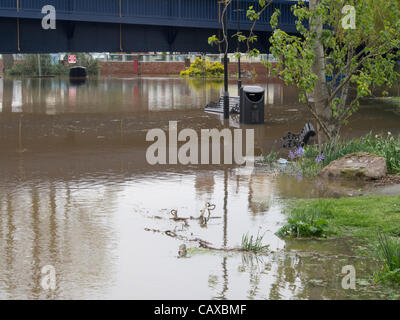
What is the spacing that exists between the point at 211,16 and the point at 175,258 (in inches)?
994

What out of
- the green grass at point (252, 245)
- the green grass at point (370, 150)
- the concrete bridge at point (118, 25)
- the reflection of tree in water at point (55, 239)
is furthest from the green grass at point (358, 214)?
the concrete bridge at point (118, 25)

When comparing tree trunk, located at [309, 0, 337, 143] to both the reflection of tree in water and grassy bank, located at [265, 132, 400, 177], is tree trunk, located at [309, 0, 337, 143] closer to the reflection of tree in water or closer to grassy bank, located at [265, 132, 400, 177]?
grassy bank, located at [265, 132, 400, 177]

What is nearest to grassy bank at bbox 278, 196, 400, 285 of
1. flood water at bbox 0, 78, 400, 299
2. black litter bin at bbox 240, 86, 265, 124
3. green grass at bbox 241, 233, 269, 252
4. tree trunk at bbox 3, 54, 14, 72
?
flood water at bbox 0, 78, 400, 299

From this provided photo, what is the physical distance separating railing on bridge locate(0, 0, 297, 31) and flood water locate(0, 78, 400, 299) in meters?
7.81

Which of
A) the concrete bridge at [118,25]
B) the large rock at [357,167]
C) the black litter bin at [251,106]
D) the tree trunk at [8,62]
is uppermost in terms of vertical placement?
the concrete bridge at [118,25]

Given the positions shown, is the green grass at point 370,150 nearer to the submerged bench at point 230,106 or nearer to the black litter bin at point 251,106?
the black litter bin at point 251,106

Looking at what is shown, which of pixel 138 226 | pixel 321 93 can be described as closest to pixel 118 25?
pixel 321 93

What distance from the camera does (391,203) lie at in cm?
1224

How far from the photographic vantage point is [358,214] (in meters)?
11.6

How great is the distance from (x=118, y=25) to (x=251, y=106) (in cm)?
967

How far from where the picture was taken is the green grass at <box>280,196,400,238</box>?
35.4ft

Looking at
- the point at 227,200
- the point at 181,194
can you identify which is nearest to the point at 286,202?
the point at 227,200

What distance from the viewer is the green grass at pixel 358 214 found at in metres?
10.8

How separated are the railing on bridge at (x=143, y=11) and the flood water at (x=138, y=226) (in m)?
7.81
